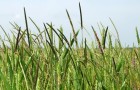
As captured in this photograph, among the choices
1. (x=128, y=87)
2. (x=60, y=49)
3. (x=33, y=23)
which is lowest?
(x=128, y=87)

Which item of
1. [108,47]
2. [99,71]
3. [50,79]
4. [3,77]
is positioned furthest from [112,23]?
[3,77]

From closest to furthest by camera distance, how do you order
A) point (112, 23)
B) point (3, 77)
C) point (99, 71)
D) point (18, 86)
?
point (18, 86)
point (3, 77)
point (99, 71)
point (112, 23)

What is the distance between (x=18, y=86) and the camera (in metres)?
1.57

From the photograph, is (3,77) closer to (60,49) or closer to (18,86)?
(18,86)

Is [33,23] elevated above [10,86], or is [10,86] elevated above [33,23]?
[33,23]

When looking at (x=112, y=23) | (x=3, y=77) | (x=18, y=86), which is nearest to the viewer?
(x=18, y=86)

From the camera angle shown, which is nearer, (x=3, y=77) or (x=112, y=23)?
(x=3, y=77)

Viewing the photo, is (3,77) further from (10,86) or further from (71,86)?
(71,86)

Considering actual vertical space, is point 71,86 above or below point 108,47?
below

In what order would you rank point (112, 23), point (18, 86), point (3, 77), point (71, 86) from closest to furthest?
point (18, 86), point (3, 77), point (71, 86), point (112, 23)

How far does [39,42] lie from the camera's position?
6.55 feet

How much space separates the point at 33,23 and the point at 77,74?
0.47 metres

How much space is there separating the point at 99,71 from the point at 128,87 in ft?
0.78

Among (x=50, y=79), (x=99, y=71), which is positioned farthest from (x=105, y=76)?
(x=50, y=79)
